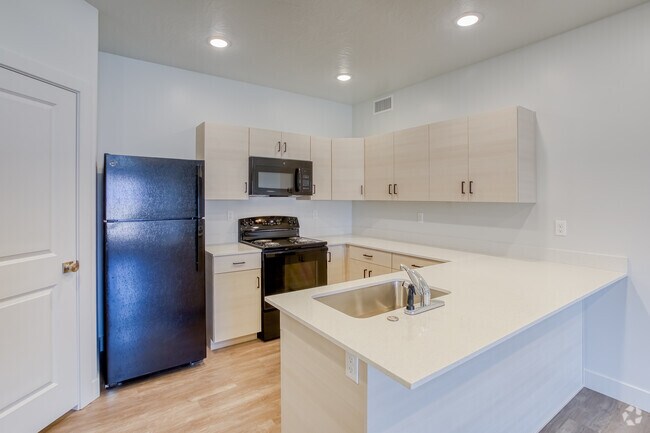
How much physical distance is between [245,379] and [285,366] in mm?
1109

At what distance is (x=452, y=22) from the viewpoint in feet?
8.13

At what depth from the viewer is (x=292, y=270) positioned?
11.0 ft

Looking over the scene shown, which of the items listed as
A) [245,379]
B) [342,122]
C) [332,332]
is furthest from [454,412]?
[342,122]

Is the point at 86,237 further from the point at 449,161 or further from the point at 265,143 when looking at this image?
the point at 449,161

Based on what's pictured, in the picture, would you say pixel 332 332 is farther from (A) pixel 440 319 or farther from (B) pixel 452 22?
(B) pixel 452 22

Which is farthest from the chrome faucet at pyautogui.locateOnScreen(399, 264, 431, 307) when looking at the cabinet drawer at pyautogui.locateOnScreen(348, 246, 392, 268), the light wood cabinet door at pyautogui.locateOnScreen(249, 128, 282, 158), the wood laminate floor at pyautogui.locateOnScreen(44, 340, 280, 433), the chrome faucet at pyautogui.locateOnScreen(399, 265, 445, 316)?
the light wood cabinet door at pyautogui.locateOnScreen(249, 128, 282, 158)

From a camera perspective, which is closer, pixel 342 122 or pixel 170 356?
pixel 170 356

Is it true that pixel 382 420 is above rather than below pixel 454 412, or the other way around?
above

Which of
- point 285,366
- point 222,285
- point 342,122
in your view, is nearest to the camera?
point 285,366

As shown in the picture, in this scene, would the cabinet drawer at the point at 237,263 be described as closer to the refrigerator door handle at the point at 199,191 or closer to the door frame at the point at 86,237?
the refrigerator door handle at the point at 199,191

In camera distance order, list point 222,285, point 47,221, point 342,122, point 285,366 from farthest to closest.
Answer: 1. point 342,122
2. point 222,285
3. point 47,221
4. point 285,366

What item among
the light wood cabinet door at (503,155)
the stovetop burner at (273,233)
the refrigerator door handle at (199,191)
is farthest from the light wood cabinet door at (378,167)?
the refrigerator door handle at (199,191)

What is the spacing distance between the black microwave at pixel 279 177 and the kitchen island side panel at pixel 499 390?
2488 millimetres

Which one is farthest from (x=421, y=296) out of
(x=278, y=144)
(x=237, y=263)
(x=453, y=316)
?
(x=278, y=144)
